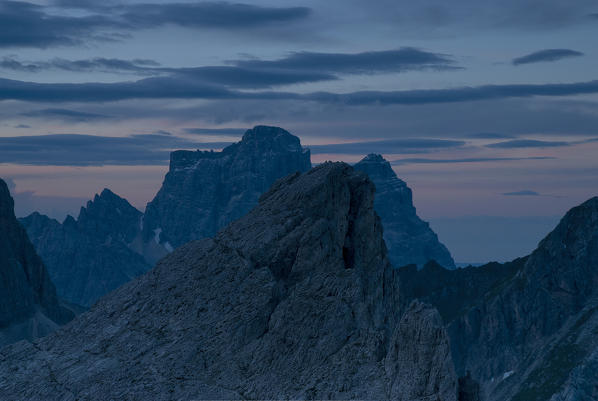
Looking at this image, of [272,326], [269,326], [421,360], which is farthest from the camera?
[269,326]

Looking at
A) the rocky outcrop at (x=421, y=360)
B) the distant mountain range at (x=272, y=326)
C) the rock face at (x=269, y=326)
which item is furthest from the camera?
the rock face at (x=269, y=326)

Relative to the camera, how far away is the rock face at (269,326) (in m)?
94.1

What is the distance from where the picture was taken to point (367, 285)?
396 feet

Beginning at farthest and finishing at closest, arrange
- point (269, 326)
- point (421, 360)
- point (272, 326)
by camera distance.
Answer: point (269, 326) → point (272, 326) → point (421, 360)

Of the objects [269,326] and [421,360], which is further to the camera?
[269,326]

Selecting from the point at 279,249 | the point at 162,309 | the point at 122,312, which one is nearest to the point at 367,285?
the point at 279,249

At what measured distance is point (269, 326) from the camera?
367 feet

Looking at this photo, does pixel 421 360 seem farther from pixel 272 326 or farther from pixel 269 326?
pixel 269 326

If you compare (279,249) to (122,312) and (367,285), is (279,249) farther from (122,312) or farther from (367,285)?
(122,312)

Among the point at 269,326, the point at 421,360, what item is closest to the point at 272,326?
the point at 269,326

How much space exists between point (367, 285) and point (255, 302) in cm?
1619

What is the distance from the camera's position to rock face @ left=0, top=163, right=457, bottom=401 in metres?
94.1

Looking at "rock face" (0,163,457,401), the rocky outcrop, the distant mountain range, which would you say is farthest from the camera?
"rock face" (0,163,457,401)

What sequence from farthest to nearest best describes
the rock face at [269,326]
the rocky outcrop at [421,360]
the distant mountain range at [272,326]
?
the rock face at [269,326] → the distant mountain range at [272,326] → the rocky outcrop at [421,360]
